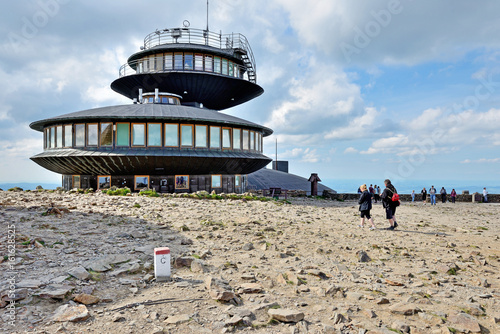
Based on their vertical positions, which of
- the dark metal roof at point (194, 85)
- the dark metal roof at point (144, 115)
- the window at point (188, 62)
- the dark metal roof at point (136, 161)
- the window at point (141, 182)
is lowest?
the window at point (141, 182)

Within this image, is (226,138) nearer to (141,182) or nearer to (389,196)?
(141,182)

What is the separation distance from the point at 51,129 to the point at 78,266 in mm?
24859

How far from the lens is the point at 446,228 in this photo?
1517 centimetres

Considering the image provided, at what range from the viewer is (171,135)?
2602 cm

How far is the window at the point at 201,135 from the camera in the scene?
88.3 feet

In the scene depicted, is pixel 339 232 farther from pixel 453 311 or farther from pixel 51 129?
pixel 51 129

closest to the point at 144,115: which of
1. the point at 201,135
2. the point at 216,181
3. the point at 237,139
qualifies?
the point at 201,135

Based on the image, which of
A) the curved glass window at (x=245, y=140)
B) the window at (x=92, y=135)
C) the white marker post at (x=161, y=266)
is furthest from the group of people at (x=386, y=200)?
the window at (x=92, y=135)

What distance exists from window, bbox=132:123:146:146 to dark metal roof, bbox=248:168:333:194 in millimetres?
18485

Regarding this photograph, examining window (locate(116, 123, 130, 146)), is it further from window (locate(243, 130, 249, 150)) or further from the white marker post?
the white marker post

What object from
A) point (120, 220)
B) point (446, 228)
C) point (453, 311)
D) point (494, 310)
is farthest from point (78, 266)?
point (446, 228)

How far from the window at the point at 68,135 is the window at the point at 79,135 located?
21.2 inches

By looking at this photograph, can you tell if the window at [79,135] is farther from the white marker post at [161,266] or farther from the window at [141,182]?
the white marker post at [161,266]

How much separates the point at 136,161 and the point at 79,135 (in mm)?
5596
